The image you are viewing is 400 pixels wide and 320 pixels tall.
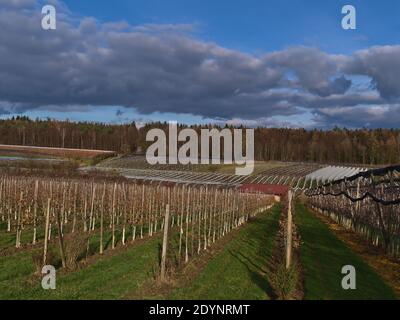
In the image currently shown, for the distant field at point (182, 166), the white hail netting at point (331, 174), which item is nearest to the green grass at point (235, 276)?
the white hail netting at point (331, 174)

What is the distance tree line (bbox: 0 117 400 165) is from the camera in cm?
11362

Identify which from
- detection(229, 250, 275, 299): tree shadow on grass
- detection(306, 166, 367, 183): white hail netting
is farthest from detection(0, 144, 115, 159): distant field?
detection(229, 250, 275, 299): tree shadow on grass

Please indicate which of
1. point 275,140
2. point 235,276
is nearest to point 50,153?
point 275,140

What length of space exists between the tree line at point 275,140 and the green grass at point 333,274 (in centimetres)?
9532

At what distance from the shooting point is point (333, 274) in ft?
42.6

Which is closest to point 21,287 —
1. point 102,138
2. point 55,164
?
point 55,164

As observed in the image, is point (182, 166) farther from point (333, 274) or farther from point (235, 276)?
point (235, 276)

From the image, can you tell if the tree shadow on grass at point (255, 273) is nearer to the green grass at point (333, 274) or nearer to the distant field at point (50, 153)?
the green grass at point (333, 274)

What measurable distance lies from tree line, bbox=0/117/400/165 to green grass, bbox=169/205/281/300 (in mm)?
98060

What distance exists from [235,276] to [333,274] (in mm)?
3229

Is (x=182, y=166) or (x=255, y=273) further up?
(x=182, y=166)

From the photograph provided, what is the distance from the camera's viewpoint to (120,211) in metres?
21.6
